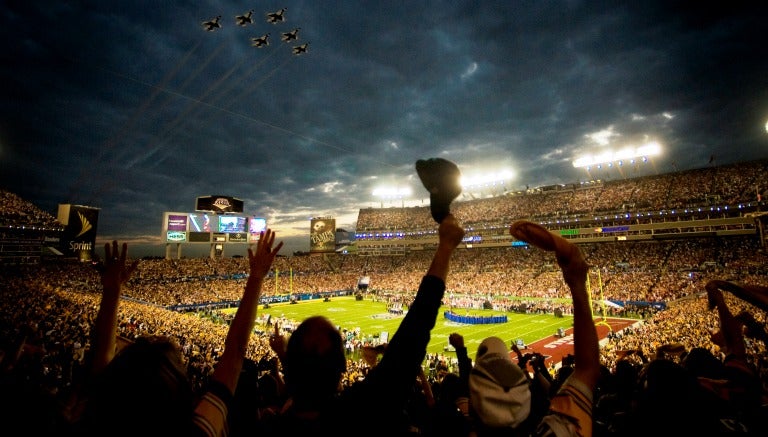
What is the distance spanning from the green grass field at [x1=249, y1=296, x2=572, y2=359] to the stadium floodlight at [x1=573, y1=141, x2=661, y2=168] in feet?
125

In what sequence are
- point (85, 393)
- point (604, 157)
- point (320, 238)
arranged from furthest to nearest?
point (320, 238)
point (604, 157)
point (85, 393)

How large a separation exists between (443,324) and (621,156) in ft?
155

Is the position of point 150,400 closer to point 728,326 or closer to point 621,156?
point 728,326

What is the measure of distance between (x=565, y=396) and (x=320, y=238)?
254 ft

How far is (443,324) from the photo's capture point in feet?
107

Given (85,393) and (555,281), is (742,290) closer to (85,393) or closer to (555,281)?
(85,393)

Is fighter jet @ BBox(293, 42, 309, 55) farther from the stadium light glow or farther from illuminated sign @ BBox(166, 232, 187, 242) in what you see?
the stadium light glow

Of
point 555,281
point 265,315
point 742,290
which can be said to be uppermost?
point 742,290

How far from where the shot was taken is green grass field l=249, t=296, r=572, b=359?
26547 millimetres

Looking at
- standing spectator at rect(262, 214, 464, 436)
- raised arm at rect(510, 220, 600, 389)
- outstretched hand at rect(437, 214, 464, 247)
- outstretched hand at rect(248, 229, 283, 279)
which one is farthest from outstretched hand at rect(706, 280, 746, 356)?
outstretched hand at rect(248, 229, 283, 279)

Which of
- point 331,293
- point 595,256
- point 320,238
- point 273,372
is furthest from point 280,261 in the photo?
point 273,372

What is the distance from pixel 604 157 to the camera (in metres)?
60.6

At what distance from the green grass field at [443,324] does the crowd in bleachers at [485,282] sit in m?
3.66

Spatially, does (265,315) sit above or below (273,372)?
below
